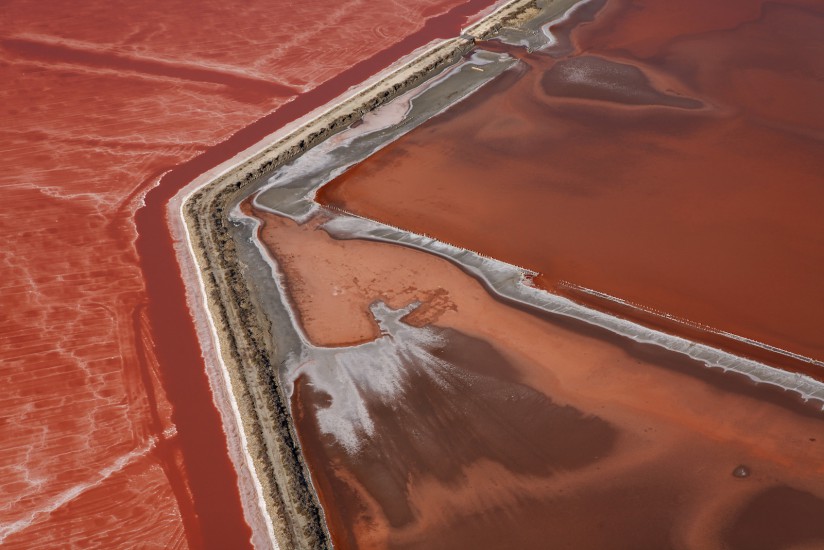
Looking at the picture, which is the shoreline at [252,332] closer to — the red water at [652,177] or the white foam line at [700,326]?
the red water at [652,177]

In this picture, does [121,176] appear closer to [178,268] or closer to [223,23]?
[178,268]

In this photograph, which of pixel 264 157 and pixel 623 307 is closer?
pixel 623 307

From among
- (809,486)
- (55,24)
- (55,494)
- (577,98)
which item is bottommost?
(809,486)

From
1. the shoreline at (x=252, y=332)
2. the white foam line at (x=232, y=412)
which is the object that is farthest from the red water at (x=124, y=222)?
the shoreline at (x=252, y=332)

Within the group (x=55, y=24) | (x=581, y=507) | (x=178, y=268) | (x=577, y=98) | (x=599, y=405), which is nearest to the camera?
(x=581, y=507)

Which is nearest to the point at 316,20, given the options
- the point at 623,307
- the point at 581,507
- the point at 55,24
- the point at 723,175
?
the point at 55,24

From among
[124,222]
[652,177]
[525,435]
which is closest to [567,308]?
[525,435]
